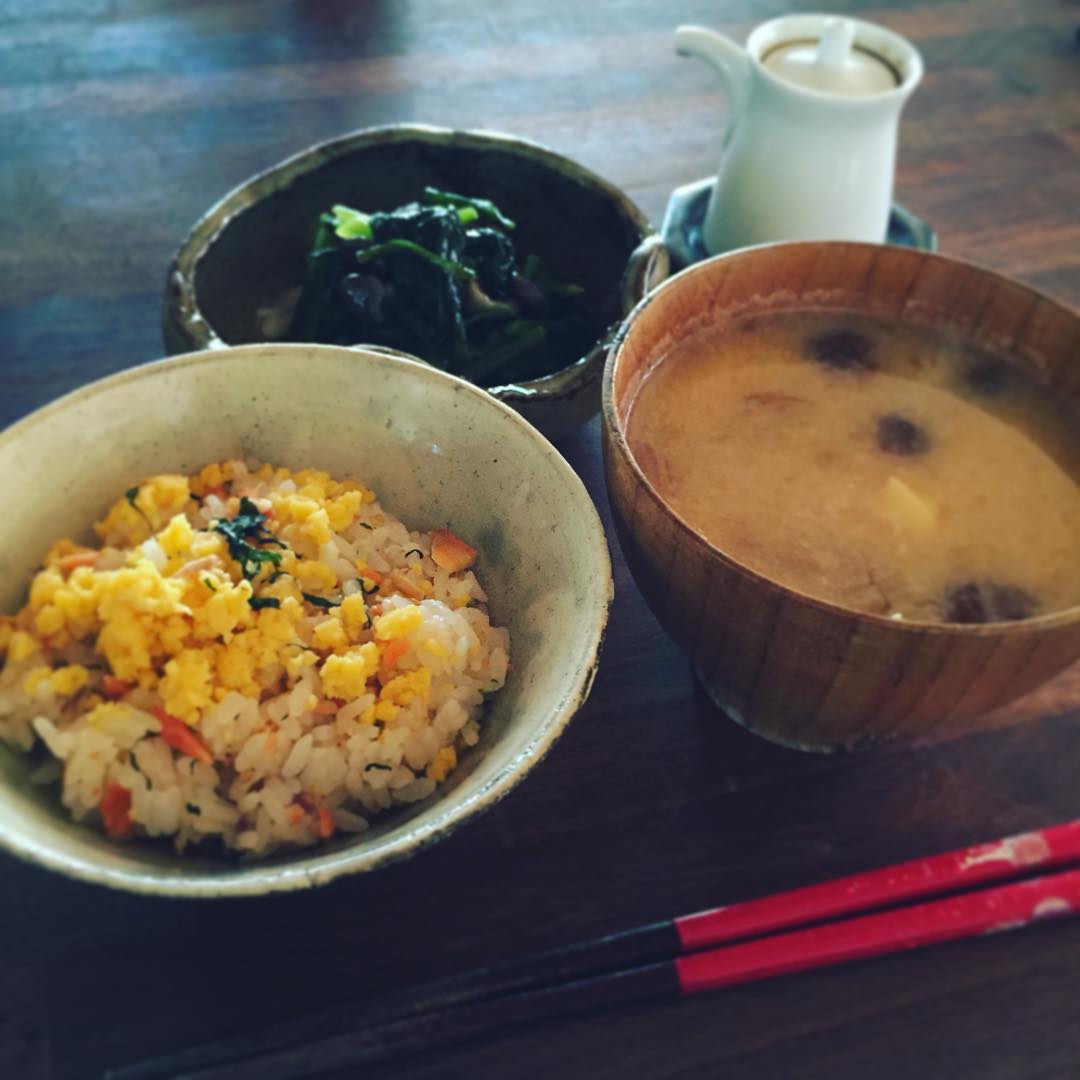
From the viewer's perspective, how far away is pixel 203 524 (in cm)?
111

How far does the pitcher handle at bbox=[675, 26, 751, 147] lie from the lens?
64.5 inches

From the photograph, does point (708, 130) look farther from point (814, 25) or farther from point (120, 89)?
point (120, 89)

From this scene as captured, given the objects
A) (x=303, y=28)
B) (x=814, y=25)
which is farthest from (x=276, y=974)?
(x=303, y=28)

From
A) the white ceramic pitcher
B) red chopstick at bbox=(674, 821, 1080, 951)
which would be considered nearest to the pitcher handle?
the white ceramic pitcher

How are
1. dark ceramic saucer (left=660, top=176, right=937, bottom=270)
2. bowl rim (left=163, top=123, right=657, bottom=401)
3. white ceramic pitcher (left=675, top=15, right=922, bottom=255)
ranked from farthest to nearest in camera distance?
dark ceramic saucer (left=660, top=176, right=937, bottom=270) → white ceramic pitcher (left=675, top=15, right=922, bottom=255) → bowl rim (left=163, top=123, right=657, bottom=401)

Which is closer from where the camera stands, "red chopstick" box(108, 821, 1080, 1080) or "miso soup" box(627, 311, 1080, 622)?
"red chopstick" box(108, 821, 1080, 1080)

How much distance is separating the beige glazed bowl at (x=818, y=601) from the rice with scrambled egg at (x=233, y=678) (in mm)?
238

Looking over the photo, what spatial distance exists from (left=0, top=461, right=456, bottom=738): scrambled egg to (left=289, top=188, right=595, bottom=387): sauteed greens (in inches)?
17.2

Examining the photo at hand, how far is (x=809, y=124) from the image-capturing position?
1561 mm

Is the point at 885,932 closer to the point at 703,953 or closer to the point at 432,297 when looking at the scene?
the point at 703,953

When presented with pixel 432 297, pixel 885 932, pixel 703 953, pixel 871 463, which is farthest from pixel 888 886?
pixel 432 297

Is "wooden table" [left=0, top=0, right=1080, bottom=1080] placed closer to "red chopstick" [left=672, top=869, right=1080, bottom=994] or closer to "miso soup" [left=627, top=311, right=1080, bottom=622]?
"red chopstick" [left=672, top=869, right=1080, bottom=994]

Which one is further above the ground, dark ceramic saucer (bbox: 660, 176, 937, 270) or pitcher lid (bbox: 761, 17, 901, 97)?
pitcher lid (bbox: 761, 17, 901, 97)

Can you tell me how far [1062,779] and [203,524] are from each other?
3.39ft
